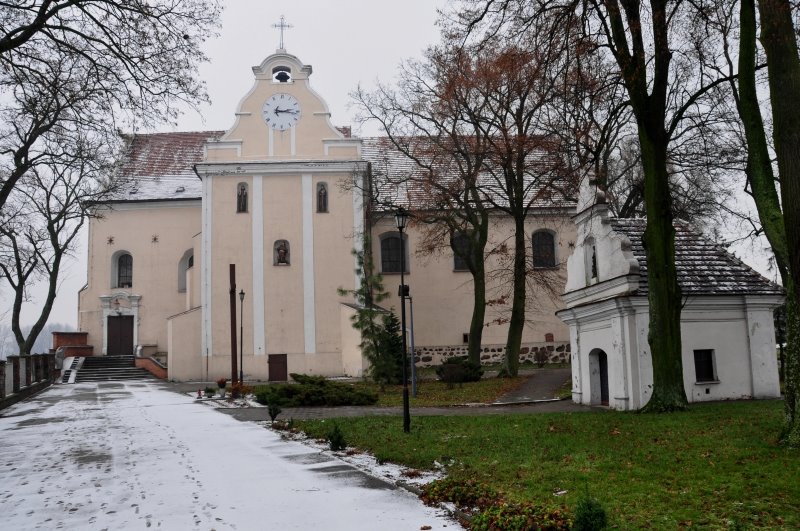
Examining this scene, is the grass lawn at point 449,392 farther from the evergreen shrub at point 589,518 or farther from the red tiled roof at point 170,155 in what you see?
the red tiled roof at point 170,155

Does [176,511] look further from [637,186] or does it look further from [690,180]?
[690,180]

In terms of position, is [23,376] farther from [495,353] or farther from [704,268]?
[704,268]

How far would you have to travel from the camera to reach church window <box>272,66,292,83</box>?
38.3m

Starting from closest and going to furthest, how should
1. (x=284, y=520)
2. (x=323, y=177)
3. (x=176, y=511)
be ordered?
(x=284, y=520)
(x=176, y=511)
(x=323, y=177)

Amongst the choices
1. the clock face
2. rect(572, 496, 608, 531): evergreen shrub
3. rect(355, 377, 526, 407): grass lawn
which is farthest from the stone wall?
rect(572, 496, 608, 531): evergreen shrub

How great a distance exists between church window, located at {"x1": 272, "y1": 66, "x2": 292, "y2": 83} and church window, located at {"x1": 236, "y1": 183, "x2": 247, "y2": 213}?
19.4 ft

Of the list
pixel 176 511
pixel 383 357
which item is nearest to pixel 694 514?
pixel 176 511

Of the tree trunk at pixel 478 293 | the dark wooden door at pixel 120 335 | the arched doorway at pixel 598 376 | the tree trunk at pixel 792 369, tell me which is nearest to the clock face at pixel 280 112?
the tree trunk at pixel 478 293

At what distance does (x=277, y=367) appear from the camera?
3625 cm

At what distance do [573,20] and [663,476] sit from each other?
29.5 ft

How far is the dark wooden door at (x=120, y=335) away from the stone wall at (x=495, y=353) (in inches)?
649

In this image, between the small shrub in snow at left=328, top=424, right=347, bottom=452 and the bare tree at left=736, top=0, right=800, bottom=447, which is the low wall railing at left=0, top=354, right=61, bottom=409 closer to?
the small shrub in snow at left=328, top=424, right=347, bottom=452

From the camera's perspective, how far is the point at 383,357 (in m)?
27.5

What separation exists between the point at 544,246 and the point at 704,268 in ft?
71.2
